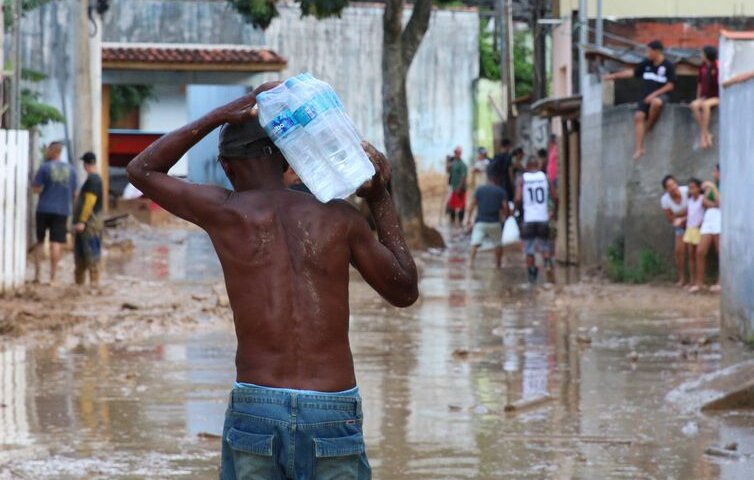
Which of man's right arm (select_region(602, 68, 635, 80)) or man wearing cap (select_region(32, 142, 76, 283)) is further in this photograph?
man's right arm (select_region(602, 68, 635, 80))

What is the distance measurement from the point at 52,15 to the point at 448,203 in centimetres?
1055

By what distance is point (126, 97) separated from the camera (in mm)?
40281

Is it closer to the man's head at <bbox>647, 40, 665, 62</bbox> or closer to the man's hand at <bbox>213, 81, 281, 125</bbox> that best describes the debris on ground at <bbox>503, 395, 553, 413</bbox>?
the man's hand at <bbox>213, 81, 281, 125</bbox>

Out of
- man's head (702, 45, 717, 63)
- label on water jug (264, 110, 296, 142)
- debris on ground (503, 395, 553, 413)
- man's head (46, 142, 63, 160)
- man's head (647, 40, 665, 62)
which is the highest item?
man's head (647, 40, 665, 62)

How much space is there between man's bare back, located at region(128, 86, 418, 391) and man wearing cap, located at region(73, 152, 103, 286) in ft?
44.4

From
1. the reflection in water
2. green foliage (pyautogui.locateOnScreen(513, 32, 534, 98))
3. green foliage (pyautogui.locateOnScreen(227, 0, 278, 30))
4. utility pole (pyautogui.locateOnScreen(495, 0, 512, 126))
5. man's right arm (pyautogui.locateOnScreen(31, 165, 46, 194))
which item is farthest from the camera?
green foliage (pyautogui.locateOnScreen(513, 32, 534, 98))

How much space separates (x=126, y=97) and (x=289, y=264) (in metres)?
37.0

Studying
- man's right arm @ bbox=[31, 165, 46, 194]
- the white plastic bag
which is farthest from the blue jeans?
the white plastic bag

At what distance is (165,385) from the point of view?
10211 millimetres

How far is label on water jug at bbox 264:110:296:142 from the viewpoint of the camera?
4.02 metres

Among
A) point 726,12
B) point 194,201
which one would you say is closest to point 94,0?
point 726,12

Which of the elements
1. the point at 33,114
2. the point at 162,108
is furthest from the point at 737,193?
the point at 162,108

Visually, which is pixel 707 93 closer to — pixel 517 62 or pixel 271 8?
pixel 271 8

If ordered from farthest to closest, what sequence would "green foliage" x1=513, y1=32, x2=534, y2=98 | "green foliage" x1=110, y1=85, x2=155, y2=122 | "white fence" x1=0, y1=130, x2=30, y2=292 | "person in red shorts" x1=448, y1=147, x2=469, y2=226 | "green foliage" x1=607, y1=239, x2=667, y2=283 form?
"green foliage" x1=513, y1=32, x2=534, y2=98
"green foliage" x1=110, y1=85, x2=155, y2=122
"person in red shorts" x1=448, y1=147, x2=469, y2=226
"green foliage" x1=607, y1=239, x2=667, y2=283
"white fence" x1=0, y1=130, x2=30, y2=292
